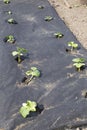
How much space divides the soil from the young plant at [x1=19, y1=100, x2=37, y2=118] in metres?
2.07

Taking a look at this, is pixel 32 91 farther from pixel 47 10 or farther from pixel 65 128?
pixel 47 10

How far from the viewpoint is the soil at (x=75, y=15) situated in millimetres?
5691

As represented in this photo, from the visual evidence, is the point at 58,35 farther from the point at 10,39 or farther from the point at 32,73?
the point at 32,73

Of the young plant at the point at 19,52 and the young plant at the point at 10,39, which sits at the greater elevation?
the young plant at the point at 19,52

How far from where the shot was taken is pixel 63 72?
4.21m

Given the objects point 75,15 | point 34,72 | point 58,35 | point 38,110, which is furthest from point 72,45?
point 75,15

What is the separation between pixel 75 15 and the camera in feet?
21.7

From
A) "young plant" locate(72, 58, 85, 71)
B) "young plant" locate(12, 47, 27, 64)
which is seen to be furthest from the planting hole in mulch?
"young plant" locate(12, 47, 27, 64)

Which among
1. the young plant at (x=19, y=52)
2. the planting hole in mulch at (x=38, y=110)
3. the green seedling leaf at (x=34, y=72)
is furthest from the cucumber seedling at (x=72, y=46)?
the planting hole in mulch at (x=38, y=110)

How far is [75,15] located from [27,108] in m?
3.65

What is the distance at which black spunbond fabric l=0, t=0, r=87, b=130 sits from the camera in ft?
11.2

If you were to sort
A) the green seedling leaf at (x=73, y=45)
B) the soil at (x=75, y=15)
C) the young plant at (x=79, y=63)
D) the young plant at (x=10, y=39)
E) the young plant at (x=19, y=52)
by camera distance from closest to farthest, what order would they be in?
the young plant at (x=79, y=63), the young plant at (x=19, y=52), the green seedling leaf at (x=73, y=45), the young plant at (x=10, y=39), the soil at (x=75, y=15)

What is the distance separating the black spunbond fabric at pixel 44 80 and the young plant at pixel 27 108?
0.21 ft

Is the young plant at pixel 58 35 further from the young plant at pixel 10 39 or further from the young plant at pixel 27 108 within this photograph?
the young plant at pixel 27 108
